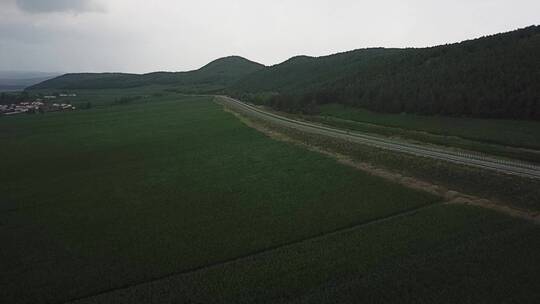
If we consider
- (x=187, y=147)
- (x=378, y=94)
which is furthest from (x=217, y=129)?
(x=378, y=94)

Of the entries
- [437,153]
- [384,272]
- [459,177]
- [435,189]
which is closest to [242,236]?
[384,272]

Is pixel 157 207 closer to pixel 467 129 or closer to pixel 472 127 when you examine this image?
pixel 467 129

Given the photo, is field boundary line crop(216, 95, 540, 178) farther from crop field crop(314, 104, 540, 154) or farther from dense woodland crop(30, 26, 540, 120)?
dense woodland crop(30, 26, 540, 120)

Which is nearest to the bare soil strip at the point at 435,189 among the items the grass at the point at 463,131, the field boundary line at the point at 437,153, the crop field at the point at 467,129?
the field boundary line at the point at 437,153

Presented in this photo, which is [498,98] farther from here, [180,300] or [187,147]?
[180,300]

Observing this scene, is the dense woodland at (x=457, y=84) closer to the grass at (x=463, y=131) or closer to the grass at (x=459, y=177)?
the grass at (x=463, y=131)
